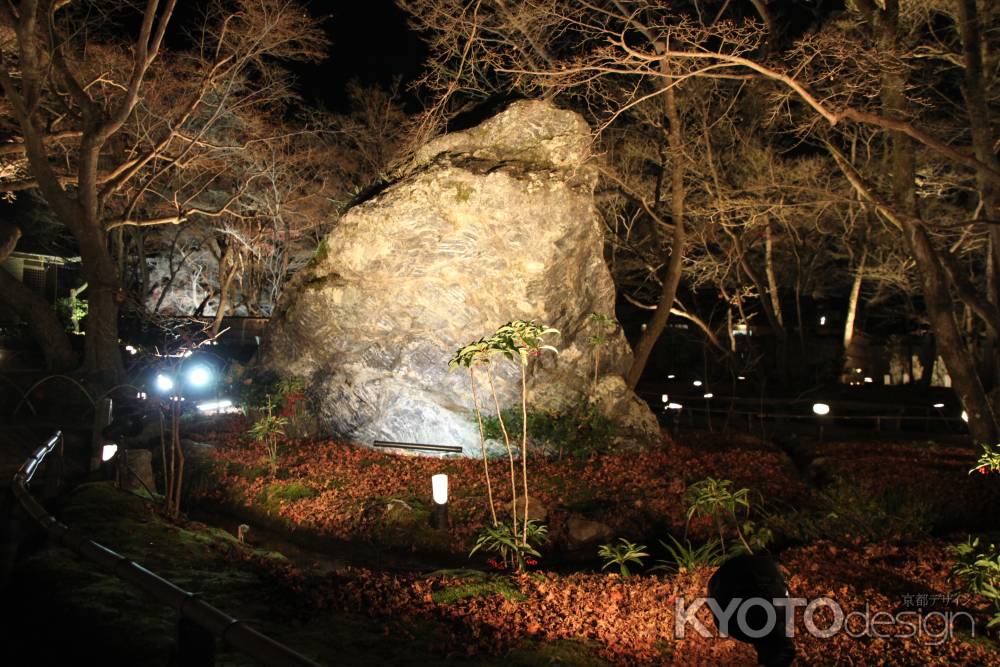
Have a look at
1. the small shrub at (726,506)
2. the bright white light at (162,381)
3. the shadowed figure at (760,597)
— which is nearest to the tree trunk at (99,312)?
the bright white light at (162,381)

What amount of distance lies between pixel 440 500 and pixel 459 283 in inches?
191

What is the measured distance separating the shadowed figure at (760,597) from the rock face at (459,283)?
33.2ft

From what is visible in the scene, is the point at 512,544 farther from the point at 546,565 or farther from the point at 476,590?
the point at 546,565

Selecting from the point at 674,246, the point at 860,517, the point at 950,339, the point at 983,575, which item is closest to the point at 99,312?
the point at 674,246

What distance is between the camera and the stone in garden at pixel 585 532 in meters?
8.97

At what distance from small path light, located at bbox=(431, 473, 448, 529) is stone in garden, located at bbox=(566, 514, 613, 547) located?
70.6 inches

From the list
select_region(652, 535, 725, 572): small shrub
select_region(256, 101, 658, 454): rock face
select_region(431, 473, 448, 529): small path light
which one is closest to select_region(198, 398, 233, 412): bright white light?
select_region(256, 101, 658, 454): rock face

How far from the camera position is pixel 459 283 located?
1270 cm

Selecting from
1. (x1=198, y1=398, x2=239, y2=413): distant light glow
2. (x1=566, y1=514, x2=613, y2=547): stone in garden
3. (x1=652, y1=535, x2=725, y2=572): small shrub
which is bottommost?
(x1=566, y1=514, x2=613, y2=547): stone in garden

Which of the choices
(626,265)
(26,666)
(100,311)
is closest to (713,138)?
(626,265)

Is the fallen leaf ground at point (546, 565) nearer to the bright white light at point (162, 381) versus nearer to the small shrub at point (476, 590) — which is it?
the small shrub at point (476, 590)

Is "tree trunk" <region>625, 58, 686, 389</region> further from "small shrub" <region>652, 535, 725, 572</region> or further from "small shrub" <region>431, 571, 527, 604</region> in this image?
"small shrub" <region>431, 571, 527, 604</region>

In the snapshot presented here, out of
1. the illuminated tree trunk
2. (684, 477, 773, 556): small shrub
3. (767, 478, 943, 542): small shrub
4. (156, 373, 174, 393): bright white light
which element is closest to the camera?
(684, 477, 773, 556): small shrub

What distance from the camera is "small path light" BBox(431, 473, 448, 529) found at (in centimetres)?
909
